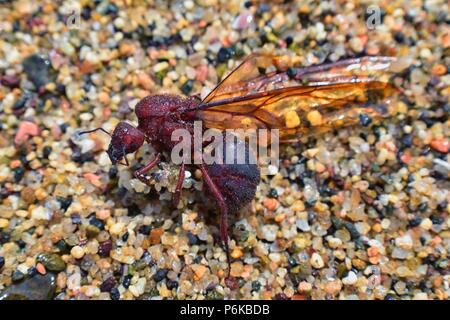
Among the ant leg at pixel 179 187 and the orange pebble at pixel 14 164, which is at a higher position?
the orange pebble at pixel 14 164

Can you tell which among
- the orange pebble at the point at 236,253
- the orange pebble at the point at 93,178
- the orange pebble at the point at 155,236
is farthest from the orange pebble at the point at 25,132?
the orange pebble at the point at 236,253

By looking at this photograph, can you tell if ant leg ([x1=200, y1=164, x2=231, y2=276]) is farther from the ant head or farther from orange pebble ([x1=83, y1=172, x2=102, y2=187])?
orange pebble ([x1=83, y1=172, x2=102, y2=187])

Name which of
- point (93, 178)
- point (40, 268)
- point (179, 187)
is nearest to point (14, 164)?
point (93, 178)

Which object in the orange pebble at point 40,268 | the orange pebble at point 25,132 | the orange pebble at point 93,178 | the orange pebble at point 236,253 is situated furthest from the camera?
the orange pebble at point 25,132

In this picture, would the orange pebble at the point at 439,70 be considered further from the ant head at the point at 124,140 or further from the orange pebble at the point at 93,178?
the orange pebble at the point at 93,178

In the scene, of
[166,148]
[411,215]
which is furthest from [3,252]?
[411,215]

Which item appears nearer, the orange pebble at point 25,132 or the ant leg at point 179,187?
the ant leg at point 179,187

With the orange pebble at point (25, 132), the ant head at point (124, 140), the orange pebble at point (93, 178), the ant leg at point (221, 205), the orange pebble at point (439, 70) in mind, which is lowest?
the ant leg at point (221, 205)
